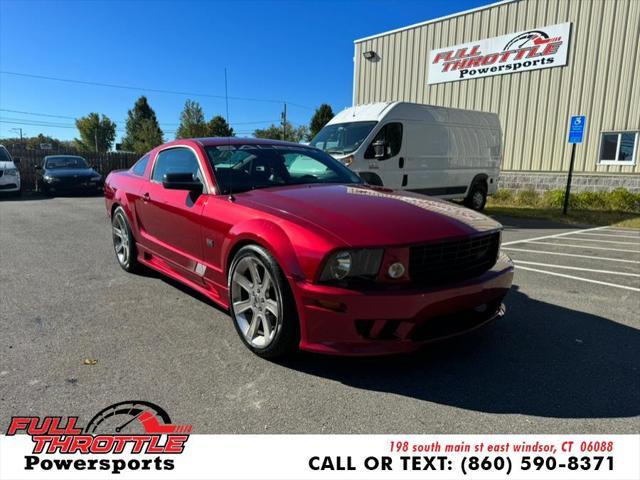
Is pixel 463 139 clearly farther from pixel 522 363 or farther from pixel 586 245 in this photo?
pixel 522 363

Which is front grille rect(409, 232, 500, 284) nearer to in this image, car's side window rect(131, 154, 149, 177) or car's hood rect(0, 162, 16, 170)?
car's side window rect(131, 154, 149, 177)

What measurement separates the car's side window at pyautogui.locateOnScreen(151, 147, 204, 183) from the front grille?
196cm

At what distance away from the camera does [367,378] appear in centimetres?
275

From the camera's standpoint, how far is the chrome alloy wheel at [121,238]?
5004 millimetres

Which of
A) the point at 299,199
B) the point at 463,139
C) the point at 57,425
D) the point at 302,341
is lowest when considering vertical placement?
the point at 57,425

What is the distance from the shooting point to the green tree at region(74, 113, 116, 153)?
68.0m

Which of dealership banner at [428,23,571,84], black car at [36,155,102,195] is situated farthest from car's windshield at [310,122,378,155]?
black car at [36,155,102,195]

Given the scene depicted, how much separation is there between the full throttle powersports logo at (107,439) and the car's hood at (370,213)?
135 cm

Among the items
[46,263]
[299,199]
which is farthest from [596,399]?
[46,263]

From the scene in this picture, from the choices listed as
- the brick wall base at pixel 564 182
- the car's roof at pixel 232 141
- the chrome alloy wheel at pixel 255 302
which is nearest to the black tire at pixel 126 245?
the car's roof at pixel 232 141

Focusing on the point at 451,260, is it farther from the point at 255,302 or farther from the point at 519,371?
the point at 255,302

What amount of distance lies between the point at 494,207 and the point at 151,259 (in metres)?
12.1

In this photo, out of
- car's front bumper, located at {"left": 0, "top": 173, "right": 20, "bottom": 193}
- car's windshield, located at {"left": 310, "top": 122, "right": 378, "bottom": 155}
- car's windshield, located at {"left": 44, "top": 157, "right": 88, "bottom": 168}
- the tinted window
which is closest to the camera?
car's windshield, located at {"left": 310, "top": 122, "right": 378, "bottom": 155}

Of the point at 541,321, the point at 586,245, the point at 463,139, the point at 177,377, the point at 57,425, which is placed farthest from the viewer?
the point at 463,139
